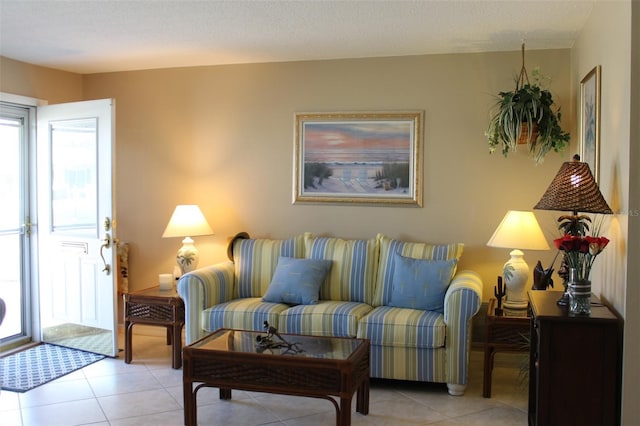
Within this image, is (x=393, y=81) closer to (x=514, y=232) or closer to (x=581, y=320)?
(x=514, y=232)

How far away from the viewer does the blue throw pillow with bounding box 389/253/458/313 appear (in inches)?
162

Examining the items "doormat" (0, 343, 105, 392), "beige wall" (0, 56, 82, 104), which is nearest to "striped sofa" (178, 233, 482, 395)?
"doormat" (0, 343, 105, 392)

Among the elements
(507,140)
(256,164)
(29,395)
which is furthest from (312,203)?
(29,395)

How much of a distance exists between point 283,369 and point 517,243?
1871mm

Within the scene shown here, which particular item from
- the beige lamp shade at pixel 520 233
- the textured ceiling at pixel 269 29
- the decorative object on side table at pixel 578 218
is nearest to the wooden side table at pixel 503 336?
the beige lamp shade at pixel 520 233

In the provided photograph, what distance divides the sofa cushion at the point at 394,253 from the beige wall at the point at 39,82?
3.13m

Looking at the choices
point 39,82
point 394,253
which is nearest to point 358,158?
point 394,253

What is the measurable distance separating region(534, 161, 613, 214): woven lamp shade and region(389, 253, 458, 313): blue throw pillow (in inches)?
47.3

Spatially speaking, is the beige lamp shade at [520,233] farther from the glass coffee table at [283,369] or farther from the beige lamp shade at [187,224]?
the beige lamp shade at [187,224]

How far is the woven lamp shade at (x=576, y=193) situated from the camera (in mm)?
2854

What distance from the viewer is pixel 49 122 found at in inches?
193

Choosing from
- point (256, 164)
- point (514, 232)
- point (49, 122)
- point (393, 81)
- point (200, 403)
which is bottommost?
point (200, 403)

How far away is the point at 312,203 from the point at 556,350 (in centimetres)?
260

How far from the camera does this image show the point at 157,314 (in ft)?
14.8
